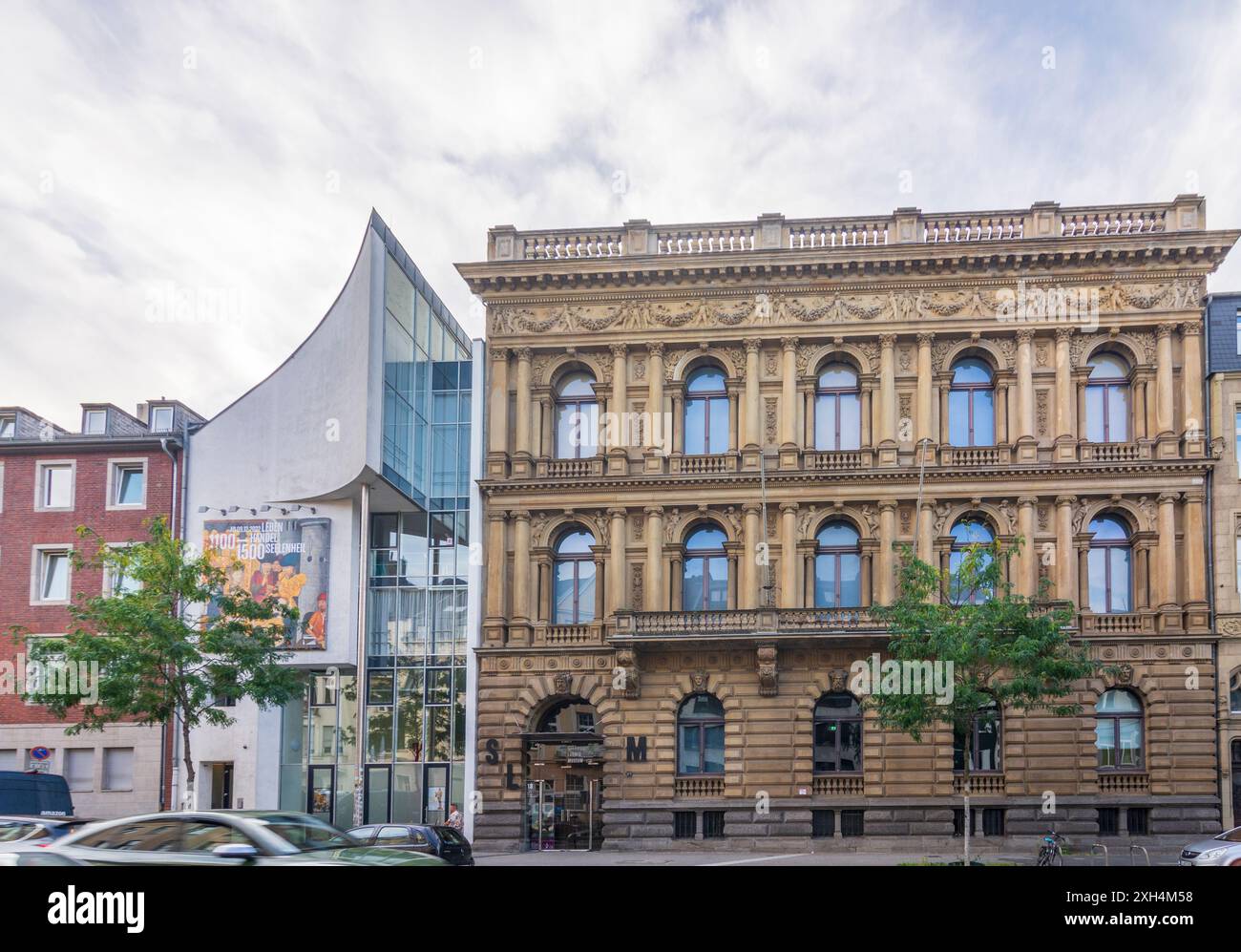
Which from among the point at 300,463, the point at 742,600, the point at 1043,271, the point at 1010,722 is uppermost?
the point at 1043,271

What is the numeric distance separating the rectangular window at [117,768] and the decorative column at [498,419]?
57.2 feet

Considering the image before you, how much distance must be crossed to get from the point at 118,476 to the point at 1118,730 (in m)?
37.8

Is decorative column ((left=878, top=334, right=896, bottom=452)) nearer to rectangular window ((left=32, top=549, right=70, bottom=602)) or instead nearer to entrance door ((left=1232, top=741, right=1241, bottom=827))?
entrance door ((left=1232, top=741, right=1241, bottom=827))

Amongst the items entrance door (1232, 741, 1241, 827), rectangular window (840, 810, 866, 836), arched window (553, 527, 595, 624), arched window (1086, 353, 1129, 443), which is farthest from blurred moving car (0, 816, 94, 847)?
entrance door (1232, 741, 1241, 827)

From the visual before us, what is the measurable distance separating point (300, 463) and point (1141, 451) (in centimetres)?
2981

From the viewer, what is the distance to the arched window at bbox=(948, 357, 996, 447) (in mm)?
43562

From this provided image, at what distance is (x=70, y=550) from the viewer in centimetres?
4578

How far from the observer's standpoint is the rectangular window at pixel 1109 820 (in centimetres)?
3978

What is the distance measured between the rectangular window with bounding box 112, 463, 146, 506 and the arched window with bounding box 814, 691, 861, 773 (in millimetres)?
27094

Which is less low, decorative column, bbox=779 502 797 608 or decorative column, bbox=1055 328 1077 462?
decorative column, bbox=1055 328 1077 462

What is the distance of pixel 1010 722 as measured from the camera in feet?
133
